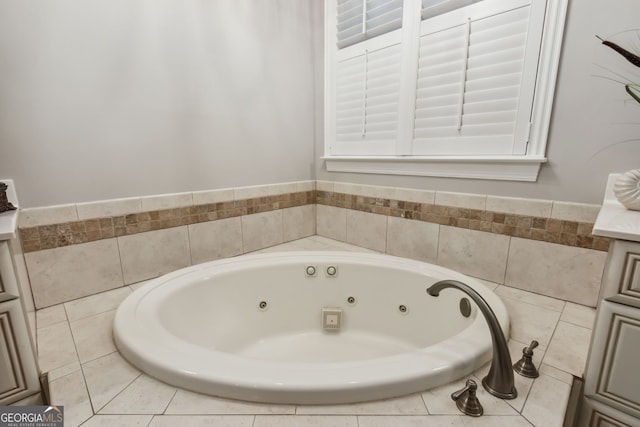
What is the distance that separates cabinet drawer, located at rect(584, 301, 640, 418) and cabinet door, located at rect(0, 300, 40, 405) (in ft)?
4.57

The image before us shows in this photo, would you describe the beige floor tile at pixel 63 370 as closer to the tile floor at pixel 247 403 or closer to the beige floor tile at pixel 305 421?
the tile floor at pixel 247 403

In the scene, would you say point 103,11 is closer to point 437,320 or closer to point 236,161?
point 236,161

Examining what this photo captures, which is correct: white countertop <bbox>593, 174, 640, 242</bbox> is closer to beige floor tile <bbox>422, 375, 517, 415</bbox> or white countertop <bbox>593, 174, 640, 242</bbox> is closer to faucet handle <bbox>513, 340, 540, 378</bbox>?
faucet handle <bbox>513, 340, 540, 378</bbox>

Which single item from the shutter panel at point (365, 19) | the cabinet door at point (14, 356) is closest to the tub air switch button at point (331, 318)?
the cabinet door at point (14, 356)

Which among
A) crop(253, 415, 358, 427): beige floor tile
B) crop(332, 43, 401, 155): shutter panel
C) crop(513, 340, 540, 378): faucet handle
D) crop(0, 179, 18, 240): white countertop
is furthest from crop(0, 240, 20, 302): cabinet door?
crop(332, 43, 401, 155): shutter panel

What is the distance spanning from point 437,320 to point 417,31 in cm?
137

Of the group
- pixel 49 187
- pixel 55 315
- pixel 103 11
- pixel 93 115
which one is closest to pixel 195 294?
pixel 55 315

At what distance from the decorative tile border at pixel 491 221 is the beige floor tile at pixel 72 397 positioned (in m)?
1.43

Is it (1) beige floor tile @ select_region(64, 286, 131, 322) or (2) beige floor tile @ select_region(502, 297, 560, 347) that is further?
(1) beige floor tile @ select_region(64, 286, 131, 322)

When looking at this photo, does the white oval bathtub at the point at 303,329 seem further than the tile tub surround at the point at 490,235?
No

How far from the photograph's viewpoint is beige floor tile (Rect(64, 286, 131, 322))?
3.59 ft

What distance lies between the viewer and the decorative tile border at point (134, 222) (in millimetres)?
1089

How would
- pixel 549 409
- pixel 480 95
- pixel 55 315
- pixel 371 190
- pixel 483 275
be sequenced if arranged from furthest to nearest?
1. pixel 371 190
2. pixel 483 275
3. pixel 480 95
4. pixel 55 315
5. pixel 549 409

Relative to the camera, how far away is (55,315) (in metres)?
1.08
